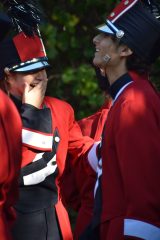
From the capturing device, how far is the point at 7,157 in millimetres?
3586

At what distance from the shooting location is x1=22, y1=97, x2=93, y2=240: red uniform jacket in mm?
4383

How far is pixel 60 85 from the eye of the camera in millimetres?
7059

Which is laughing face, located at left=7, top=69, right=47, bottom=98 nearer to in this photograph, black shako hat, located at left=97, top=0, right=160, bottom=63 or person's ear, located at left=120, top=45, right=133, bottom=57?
black shako hat, located at left=97, top=0, right=160, bottom=63

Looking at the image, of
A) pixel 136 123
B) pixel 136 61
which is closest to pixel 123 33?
pixel 136 61

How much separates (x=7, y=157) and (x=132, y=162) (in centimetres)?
54

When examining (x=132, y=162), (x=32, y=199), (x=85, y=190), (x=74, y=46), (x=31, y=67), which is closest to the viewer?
(x=132, y=162)

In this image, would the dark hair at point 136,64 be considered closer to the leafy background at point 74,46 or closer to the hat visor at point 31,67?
the hat visor at point 31,67

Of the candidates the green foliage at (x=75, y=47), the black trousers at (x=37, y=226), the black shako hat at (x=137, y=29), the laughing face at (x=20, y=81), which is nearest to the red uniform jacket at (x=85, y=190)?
the black trousers at (x=37, y=226)

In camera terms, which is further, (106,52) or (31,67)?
(31,67)

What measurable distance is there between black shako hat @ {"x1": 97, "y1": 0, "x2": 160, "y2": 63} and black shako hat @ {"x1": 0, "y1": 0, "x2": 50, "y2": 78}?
0.64m

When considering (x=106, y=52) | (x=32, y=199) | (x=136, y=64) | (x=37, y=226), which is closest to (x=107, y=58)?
(x=106, y=52)

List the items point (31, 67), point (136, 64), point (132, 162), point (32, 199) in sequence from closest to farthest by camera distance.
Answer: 1. point (132, 162)
2. point (136, 64)
3. point (32, 199)
4. point (31, 67)

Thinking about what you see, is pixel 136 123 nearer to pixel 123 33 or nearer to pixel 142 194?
pixel 142 194

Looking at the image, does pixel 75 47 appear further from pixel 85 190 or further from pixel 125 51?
pixel 125 51
